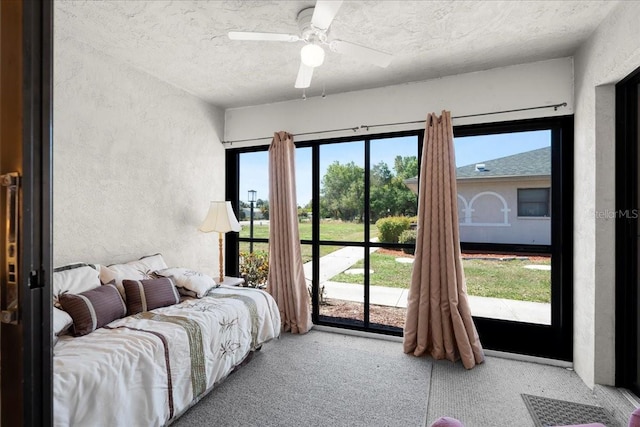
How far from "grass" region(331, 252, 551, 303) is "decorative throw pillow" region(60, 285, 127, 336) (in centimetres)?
235

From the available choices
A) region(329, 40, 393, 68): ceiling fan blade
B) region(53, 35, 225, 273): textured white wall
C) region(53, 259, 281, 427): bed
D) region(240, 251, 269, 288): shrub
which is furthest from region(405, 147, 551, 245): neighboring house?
region(53, 35, 225, 273): textured white wall

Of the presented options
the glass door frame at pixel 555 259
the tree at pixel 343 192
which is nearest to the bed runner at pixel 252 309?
the tree at pixel 343 192

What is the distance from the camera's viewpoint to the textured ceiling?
6.37 feet

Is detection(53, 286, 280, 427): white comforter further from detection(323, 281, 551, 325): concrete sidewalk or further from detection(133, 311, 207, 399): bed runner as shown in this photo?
detection(323, 281, 551, 325): concrete sidewalk

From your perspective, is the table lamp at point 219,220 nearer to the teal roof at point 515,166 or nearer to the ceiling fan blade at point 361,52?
the ceiling fan blade at point 361,52

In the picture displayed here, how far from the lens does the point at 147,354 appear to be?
170cm

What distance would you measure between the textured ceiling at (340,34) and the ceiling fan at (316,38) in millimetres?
160

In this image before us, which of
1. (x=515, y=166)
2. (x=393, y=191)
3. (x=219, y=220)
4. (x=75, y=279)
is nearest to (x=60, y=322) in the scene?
(x=75, y=279)

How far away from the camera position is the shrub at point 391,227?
3.14 metres

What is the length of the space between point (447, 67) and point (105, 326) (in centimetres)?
321

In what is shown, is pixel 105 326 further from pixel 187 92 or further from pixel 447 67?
pixel 447 67

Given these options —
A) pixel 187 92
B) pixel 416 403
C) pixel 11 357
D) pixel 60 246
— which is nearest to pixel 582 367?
pixel 416 403

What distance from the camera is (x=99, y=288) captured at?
2.08 metres

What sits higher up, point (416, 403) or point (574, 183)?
point (574, 183)
